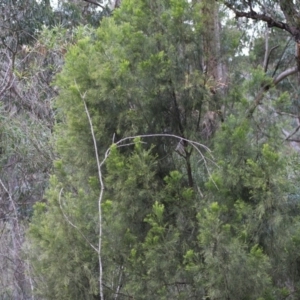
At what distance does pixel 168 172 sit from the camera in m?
3.62

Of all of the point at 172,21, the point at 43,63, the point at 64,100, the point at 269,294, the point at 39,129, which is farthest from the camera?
the point at 43,63

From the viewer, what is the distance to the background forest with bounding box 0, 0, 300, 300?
10.4 feet

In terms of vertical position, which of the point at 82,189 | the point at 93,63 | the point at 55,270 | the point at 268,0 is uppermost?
the point at 268,0

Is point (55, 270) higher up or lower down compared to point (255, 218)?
lower down

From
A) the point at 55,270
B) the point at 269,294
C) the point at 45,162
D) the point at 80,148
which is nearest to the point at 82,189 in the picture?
the point at 80,148

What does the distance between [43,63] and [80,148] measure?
4.06m

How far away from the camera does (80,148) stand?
142 inches

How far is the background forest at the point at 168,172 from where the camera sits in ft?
10.4

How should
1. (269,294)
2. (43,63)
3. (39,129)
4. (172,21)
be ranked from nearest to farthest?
(269,294), (172,21), (39,129), (43,63)

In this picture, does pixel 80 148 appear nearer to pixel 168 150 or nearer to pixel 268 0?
pixel 168 150

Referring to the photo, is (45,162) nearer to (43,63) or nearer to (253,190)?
(43,63)

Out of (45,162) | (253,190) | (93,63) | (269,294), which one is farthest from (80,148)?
(45,162)

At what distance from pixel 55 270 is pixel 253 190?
4.64 ft

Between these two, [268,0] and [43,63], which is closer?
[268,0]
